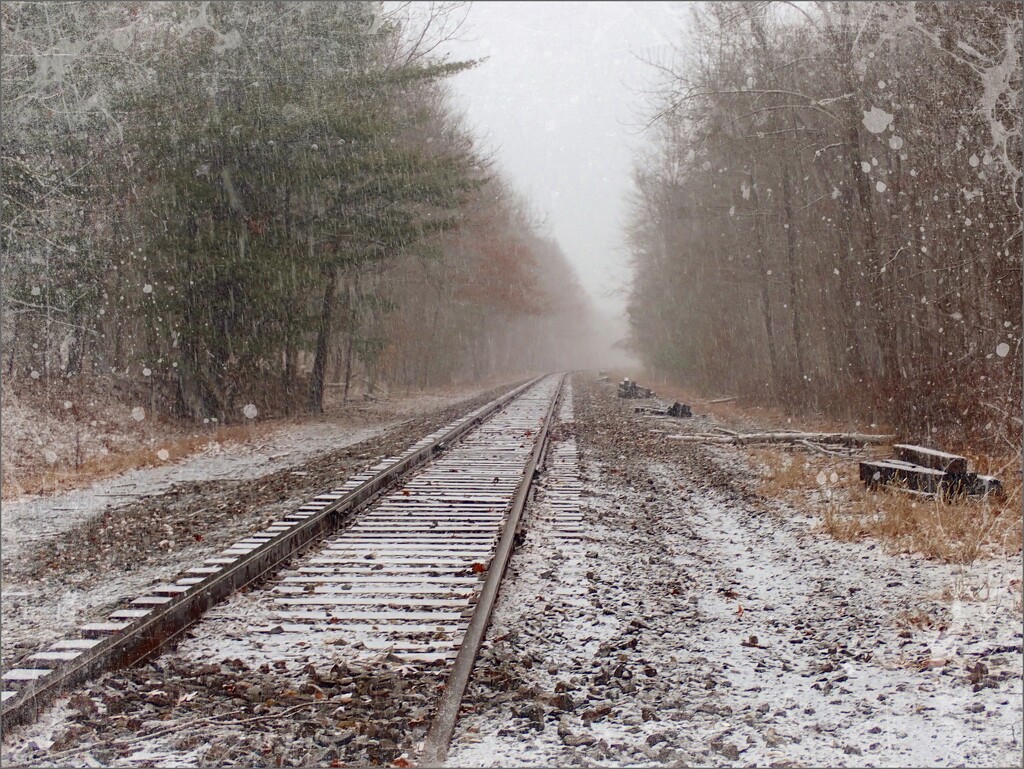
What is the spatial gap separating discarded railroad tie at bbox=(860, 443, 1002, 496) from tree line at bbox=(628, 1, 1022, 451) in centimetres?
159

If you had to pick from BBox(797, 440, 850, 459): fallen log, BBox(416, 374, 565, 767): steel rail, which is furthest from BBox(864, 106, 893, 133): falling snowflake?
BBox(416, 374, 565, 767): steel rail

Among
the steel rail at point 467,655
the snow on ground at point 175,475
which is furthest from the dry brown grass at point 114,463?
the steel rail at point 467,655

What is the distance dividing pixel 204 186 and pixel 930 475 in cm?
1514

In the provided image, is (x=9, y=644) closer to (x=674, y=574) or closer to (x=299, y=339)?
(x=674, y=574)

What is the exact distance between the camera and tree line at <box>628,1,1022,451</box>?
898 centimetres

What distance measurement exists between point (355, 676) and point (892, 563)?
4223mm

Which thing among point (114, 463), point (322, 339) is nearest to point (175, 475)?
point (114, 463)

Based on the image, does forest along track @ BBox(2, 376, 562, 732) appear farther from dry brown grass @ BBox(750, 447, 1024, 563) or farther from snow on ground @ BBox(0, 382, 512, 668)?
dry brown grass @ BBox(750, 447, 1024, 563)

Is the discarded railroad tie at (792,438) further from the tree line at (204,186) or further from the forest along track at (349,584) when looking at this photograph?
the tree line at (204,186)

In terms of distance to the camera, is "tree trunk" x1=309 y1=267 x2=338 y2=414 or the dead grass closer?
the dead grass

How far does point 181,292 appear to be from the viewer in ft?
56.2

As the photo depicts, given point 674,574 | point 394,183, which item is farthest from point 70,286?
point 674,574

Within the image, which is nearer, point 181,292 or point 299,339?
point 181,292

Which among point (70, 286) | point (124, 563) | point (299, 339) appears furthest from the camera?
point (299, 339)
